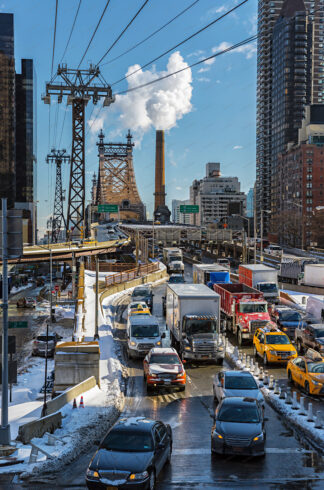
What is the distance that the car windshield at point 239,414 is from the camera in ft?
46.5

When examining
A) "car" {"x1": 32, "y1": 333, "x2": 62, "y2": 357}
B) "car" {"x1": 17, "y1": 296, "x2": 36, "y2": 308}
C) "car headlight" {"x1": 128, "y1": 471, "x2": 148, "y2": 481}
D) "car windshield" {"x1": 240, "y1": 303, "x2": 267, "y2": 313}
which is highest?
"car windshield" {"x1": 240, "y1": 303, "x2": 267, "y2": 313}

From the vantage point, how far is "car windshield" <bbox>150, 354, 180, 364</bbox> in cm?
2130

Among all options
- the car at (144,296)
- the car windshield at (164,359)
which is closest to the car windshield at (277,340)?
the car windshield at (164,359)

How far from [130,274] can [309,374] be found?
45605 millimetres

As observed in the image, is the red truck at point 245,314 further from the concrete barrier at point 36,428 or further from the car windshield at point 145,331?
the concrete barrier at point 36,428

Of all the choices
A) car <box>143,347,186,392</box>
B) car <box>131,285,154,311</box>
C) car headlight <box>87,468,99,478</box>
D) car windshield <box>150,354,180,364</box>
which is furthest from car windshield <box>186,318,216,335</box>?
car <box>131,285,154,311</box>

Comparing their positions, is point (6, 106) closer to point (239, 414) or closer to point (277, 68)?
point (277, 68)

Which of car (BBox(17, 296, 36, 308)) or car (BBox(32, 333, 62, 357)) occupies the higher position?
car (BBox(32, 333, 62, 357))

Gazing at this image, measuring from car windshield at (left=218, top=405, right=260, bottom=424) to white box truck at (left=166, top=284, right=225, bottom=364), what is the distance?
9781mm

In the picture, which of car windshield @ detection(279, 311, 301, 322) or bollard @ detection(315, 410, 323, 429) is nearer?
bollard @ detection(315, 410, 323, 429)

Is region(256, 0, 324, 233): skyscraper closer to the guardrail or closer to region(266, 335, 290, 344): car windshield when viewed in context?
the guardrail

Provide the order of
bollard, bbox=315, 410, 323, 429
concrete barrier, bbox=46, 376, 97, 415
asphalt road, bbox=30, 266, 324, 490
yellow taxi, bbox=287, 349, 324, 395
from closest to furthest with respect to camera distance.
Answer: asphalt road, bbox=30, 266, 324, 490 → bollard, bbox=315, 410, 323, 429 → concrete barrier, bbox=46, 376, 97, 415 → yellow taxi, bbox=287, 349, 324, 395

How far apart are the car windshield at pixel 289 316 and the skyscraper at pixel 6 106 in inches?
5105

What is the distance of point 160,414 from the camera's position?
58.9ft
